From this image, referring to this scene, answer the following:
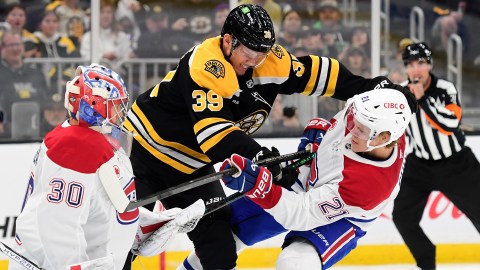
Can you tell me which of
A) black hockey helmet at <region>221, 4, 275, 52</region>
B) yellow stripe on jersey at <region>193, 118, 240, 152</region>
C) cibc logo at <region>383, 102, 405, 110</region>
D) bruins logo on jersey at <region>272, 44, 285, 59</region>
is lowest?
yellow stripe on jersey at <region>193, 118, 240, 152</region>

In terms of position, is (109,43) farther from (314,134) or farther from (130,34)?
(314,134)

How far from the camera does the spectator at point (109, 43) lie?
549cm

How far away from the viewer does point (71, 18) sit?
5.50 meters

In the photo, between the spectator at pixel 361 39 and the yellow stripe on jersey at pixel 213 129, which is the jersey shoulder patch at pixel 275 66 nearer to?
the yellow stripe on jersey at pixel 213 129

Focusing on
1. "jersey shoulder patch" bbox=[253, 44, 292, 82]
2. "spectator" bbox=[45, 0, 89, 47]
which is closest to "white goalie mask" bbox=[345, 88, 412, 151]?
"jersey shoulder patch" bbox=[253, 44, 292, 82]

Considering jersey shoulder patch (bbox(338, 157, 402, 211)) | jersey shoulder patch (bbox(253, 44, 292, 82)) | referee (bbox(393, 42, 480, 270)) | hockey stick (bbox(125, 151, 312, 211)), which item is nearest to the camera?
hockey stick (bbox(125, 151, 312, 211))

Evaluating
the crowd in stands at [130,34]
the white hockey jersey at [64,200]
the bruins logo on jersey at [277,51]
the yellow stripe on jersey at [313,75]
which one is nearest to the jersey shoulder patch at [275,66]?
the bruins logo on jersey at [277,51]

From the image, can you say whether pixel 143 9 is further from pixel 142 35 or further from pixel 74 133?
pixel 74 133

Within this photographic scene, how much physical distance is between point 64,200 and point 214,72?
2.35 ft

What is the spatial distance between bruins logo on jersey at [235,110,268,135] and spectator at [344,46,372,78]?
2.37 m

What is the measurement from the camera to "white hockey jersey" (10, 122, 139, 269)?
2.66m

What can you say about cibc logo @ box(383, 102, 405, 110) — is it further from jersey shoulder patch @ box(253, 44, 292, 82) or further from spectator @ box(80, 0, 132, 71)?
spectator @ box(80, 0, 132, 71)

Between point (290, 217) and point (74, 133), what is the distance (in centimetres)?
85

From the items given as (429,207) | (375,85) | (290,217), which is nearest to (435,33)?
(429,207)
